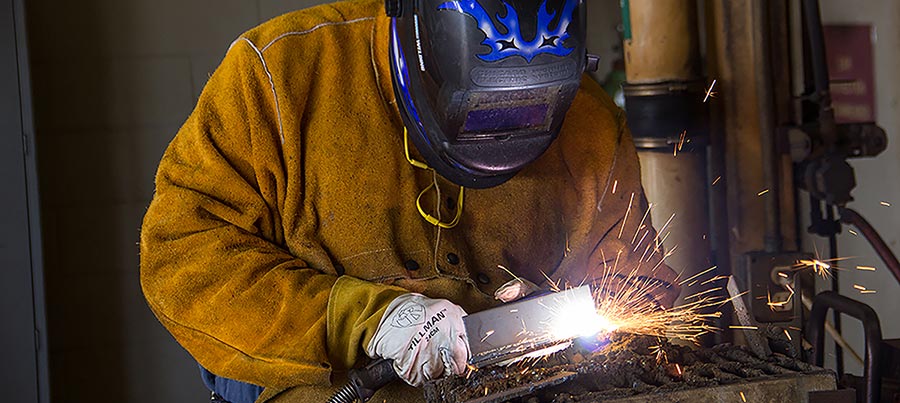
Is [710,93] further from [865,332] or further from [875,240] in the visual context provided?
[865,332]

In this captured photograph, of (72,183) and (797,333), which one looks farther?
(72,183)

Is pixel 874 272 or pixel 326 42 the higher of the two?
pixel 326 42

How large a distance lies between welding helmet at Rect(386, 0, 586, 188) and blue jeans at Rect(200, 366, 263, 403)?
0.62 metres

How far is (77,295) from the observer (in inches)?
130

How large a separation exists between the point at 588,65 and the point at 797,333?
0.69 m

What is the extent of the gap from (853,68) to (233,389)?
107 inches

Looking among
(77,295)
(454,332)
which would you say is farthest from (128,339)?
(454,332)

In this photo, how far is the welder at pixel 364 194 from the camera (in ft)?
5.72

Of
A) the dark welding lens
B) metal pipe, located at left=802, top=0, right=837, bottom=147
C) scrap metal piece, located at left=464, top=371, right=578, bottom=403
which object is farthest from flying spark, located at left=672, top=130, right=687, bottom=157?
scrap metal piece, located at left=464, top=371, right=578, bottom=403

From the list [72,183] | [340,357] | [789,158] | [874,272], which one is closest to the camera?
[340,357]

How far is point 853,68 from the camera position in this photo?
3.69 m

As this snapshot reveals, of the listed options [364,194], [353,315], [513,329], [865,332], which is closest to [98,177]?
[364,194]


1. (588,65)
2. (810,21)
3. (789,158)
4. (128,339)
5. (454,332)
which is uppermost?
(810,21)

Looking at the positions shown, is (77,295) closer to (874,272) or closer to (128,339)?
(128,339)
